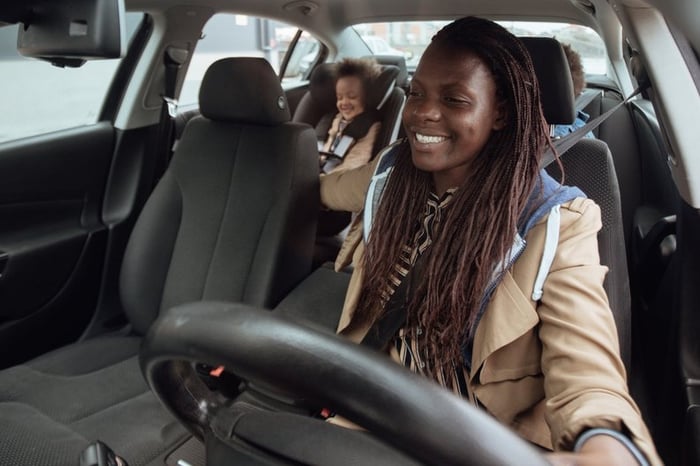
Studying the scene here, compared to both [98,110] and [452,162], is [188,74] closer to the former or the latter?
[98,110]

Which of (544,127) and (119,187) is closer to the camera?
(544,127)

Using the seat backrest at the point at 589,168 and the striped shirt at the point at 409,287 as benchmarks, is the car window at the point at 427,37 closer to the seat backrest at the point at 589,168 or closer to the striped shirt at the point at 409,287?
the seat backrest at the point at 589,168

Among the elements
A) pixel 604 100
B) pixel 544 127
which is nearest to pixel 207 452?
pixel 544 127

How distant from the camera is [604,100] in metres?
3.08

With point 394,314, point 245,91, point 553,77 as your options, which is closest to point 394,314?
point 394,314

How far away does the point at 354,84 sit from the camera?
3.15 metres

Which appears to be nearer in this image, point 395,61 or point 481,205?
point 481,205

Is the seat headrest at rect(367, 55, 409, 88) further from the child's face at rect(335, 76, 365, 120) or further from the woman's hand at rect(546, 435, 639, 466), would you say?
the woman's hand at rect(546, 435, 639, 466)

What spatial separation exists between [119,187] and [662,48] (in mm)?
2040

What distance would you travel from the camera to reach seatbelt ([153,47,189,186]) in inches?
102

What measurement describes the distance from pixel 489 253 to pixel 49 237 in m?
1.73

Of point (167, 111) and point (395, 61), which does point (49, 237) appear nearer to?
point (167, 111)

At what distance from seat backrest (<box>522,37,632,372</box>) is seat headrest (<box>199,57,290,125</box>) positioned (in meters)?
0.79

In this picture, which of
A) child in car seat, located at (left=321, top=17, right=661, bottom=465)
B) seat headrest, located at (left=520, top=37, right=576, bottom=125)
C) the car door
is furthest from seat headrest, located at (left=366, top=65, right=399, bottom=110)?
child in car seat, located at (left=321, top=17, right=661, bottom=465)
